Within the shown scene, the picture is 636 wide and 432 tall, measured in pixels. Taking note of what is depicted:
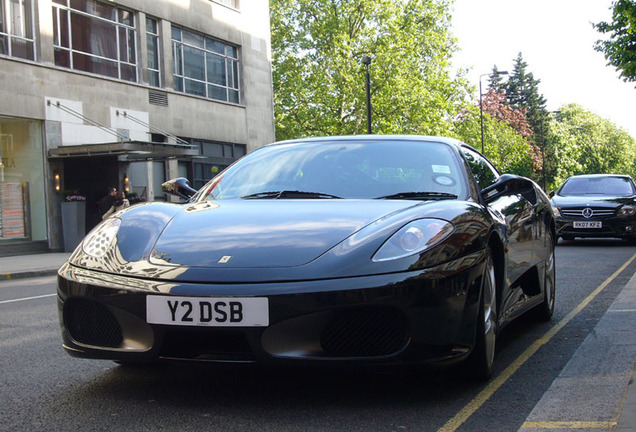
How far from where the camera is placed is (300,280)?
327 centimetres

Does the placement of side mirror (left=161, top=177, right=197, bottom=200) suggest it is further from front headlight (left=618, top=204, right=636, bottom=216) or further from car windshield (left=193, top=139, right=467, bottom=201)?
front headlight (left=618, top=204, right=636, bottom=216)

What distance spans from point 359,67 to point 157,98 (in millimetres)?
18403

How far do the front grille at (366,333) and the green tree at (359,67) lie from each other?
39877mm

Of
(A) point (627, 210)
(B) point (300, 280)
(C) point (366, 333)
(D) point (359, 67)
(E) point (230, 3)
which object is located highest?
(E) point (230, 3)

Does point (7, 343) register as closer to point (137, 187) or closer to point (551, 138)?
point (137, 187)

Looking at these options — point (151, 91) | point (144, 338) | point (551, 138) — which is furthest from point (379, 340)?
point (551, 138)

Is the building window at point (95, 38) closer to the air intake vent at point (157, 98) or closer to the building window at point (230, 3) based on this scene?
the air intake vent at point (157, 98)

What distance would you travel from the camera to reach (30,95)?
22.0 metres

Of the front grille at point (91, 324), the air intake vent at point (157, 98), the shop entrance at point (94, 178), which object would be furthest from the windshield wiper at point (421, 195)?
the air intake vent at point (157, 98)

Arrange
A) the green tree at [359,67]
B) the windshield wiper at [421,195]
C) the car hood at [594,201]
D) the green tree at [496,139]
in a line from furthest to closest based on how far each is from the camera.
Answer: the green tree at [496,139], the green tree at [359,67], the car hood at [594,201], the windshield wiper at [421,195]

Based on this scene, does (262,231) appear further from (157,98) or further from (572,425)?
(157,98)

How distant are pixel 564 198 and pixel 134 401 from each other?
13772mm

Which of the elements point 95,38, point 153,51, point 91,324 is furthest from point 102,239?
point 153,51

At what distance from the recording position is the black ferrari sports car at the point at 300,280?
3246 mm
